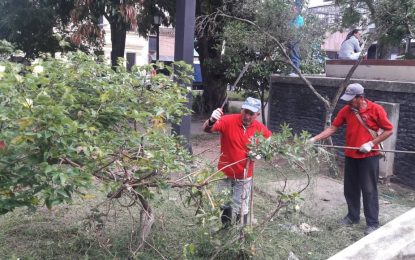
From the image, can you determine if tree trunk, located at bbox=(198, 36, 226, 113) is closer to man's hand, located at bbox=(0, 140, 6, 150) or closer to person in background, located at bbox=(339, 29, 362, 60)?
person in background, located at bbox=(339, 29, 362, 60)

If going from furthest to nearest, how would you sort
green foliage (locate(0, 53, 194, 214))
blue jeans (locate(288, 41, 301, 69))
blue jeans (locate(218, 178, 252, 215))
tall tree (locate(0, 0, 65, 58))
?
tall tree (locate(0, 0, 65, 58)) → blue jeans (locate(288, 41, 301, 69)) → blue jeans (locate(218, 178, 252, 215)) → green foliage (locate(0, 53, 194, 214))

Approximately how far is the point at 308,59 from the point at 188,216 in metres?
5.58

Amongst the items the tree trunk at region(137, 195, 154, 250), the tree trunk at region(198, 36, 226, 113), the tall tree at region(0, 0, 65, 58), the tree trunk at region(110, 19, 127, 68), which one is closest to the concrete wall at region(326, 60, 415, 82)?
the tree trunk at region(198, 36, 226, 113)

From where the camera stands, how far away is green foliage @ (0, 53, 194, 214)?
2.61 metres

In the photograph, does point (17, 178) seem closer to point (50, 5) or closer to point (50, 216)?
point (50, 216)

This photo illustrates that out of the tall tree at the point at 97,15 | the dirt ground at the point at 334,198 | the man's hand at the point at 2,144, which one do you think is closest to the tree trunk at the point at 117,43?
the tall tree at the point at 97,15

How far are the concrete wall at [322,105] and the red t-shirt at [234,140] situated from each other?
4.00 metres

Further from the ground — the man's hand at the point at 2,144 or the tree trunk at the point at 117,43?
the tree trunk at the point at 117,43

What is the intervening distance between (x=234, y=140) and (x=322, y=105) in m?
5.57

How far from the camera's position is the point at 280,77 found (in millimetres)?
10742

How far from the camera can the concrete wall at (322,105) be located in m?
7.52

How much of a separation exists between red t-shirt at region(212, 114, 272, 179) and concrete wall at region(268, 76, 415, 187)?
4.00m

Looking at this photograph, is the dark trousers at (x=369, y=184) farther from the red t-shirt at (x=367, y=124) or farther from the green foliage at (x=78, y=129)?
the green foliage at (x=78, y=129)

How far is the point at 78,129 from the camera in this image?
2.86 m
